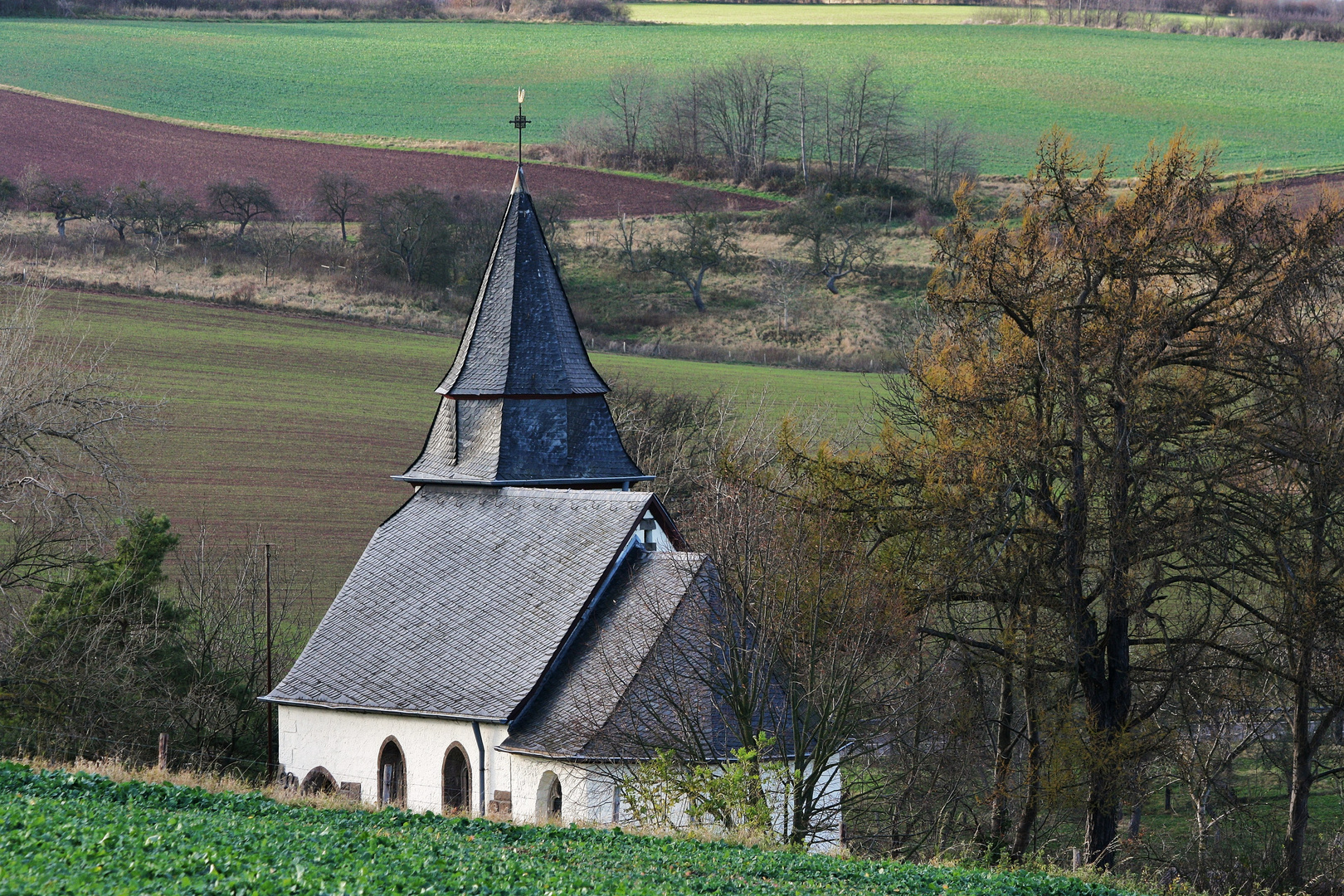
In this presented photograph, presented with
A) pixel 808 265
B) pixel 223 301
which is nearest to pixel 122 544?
pixel 223 301

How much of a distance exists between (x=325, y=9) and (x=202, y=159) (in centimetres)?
3946

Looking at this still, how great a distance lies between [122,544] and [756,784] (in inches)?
706

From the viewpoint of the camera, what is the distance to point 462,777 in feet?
89.7

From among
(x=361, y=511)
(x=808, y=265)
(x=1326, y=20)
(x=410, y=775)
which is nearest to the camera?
(x=410, y=775)

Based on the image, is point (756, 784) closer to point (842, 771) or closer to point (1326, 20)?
point (842, 771)

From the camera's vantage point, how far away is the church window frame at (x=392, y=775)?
Answer: 28.3m

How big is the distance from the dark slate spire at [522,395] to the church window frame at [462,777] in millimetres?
6250

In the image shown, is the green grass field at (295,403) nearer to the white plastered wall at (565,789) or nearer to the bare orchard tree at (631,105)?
the white plastered wall at (565,789)

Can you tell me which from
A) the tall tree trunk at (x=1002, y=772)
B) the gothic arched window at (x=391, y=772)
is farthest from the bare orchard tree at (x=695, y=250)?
the gothic arched window at (x=391, y=772)

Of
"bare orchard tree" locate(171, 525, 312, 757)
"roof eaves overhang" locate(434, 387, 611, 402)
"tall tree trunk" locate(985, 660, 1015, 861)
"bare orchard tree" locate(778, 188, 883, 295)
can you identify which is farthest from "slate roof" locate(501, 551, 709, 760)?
"bare orchard tree" locate(778, 188, 883, 295)

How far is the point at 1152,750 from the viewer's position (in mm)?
25547

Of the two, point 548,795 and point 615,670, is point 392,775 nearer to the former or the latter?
point 548,795

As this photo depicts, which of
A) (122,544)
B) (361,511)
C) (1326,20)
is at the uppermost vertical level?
(1326,20)

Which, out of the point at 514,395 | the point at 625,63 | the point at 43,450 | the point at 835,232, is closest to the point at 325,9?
the point at 625,63
